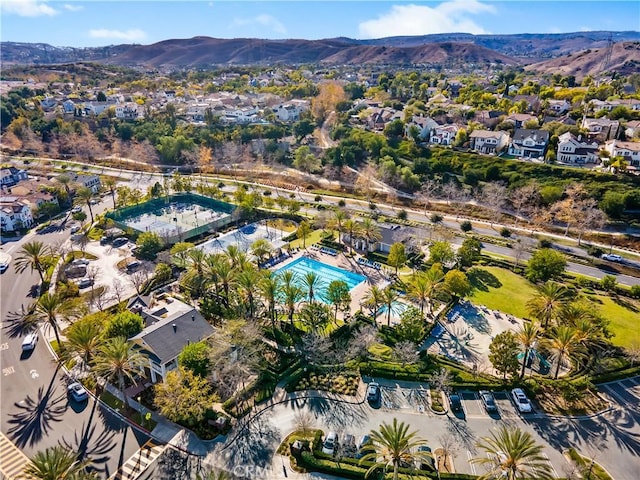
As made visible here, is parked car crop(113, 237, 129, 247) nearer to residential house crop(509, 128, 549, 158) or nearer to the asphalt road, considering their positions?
the asphalt road

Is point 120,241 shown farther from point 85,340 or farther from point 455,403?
point 455,403

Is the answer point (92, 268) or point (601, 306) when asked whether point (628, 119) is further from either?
point (92, 268)

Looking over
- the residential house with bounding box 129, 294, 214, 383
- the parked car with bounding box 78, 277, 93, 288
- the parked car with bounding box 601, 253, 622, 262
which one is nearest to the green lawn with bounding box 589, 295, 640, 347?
the parked car with bounding box 601, 253, 622, 262

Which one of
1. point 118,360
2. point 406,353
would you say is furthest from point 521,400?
point 118,360

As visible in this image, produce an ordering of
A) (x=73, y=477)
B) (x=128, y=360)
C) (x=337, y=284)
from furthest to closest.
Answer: (x=337, y=284) < (x=128, y=360) < (x=73, y=477)

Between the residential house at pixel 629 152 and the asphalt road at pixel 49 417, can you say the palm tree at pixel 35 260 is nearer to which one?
the asphalt road at pixel 49 417

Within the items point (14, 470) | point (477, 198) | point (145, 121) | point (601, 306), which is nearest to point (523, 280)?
point (601, 306)
